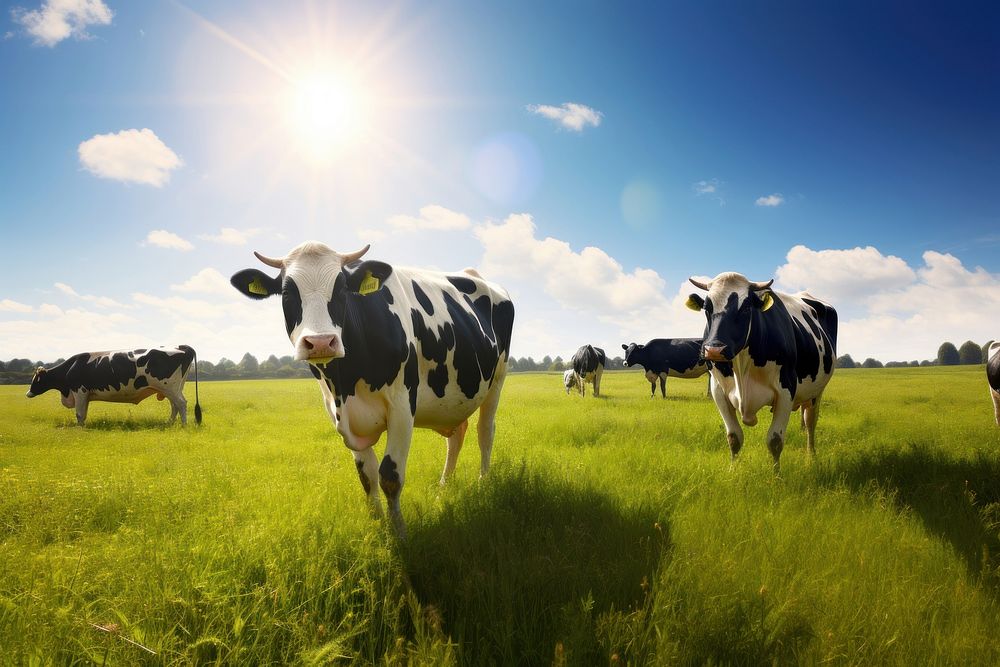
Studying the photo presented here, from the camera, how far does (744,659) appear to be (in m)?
2.43

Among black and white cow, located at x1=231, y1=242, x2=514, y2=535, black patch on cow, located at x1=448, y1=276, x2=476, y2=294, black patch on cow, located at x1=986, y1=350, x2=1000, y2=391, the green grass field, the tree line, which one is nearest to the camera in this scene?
the green grass field

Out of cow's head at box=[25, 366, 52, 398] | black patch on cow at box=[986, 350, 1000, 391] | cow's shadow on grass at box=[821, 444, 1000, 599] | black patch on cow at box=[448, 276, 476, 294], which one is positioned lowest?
cow's shadow on grass at box=[821, 444, 1000, 599]

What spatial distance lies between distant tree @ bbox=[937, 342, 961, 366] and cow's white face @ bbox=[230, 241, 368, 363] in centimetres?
13092

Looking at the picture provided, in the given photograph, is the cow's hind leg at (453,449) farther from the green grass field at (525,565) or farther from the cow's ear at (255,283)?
the cow's ear at (255,283)

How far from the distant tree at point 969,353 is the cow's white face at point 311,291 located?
130116mm

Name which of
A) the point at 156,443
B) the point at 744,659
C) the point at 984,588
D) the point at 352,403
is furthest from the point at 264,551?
the point at 156,443

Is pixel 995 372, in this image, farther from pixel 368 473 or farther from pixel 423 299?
pixel 368 473

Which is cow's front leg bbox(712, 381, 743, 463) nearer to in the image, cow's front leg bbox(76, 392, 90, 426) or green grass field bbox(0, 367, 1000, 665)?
green grass field bbox(0, 367, 1000, 665)

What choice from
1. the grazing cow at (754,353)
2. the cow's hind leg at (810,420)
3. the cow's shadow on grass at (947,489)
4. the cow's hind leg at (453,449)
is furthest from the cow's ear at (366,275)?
the cow's hind leg at (810,420)

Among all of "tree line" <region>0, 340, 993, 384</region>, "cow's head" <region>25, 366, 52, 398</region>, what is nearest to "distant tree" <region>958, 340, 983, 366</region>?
"tree line" <region>0, 340, 993, 384</region>

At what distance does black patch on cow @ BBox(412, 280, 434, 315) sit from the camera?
4.76 m

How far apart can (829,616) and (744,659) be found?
0.71 metres

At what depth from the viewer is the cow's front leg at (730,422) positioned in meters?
Result: 6.28

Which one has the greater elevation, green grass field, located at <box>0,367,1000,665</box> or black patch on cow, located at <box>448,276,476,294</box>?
black patch on cow, located at <box>448,276,476,294</box>
